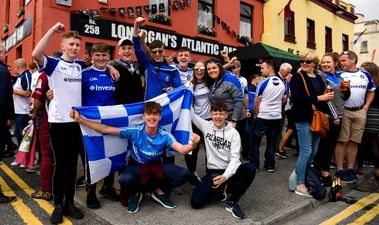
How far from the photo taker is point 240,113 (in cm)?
467

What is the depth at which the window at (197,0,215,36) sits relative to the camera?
1282 centimetres

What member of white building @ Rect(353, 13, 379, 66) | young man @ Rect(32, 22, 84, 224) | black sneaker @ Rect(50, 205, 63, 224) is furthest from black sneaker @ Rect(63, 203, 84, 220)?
white building @ Rect(353, 13, 379, 66)

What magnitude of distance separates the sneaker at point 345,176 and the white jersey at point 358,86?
112cm

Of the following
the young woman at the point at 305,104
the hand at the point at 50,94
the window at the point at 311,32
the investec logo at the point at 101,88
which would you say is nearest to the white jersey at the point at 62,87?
the hand at the point at 50,94

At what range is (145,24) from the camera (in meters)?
10.6

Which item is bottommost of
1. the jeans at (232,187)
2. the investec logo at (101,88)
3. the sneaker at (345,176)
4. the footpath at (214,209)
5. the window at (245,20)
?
the footpath at (214,209)

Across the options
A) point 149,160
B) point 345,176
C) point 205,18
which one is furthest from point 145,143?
point 205,18

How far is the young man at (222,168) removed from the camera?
386 cm

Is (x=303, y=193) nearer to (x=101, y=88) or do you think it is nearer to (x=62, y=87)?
(x=101, y=88)

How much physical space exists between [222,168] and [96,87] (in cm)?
180

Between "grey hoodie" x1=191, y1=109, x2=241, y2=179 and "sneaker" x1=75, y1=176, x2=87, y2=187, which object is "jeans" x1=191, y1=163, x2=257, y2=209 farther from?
"sneaker" x1=75, y1=176, x2=87, y2=187

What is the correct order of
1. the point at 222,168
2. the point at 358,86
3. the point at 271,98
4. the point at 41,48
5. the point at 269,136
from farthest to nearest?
the point at 269,136 < the point at 271,98 < the point at 358,86 < the point at 222,168 < the point at 41,48

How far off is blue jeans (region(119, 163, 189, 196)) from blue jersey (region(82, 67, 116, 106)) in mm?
865

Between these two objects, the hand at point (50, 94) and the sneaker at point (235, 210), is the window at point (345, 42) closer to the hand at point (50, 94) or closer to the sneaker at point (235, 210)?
the sneaker at point (235, 210)
